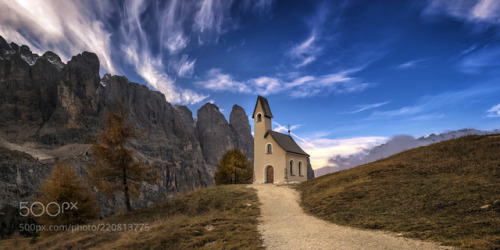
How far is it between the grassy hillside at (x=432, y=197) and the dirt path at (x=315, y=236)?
749 millimetres

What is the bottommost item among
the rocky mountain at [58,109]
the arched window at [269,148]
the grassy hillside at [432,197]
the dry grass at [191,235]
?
the dry grass at [191,235]

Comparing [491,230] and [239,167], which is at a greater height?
[239,167]

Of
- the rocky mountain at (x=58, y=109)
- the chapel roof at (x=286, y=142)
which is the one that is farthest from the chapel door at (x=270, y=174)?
the rocky mountain at (x=58, y=109)

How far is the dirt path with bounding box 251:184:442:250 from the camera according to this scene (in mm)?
8234

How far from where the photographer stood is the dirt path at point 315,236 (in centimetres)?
823

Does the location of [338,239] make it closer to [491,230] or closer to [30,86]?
[491,230]

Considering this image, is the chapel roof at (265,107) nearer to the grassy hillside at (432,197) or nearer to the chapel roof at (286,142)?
the chapel roof at (286,142)

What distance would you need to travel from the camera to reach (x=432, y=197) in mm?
12289

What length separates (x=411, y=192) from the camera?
13625 millimetres

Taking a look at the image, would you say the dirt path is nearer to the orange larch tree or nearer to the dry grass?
A: the dry grass

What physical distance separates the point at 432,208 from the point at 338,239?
4.98 meters

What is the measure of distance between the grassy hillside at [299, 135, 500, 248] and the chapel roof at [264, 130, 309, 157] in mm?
13503

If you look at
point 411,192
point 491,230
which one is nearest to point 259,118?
point 411,192

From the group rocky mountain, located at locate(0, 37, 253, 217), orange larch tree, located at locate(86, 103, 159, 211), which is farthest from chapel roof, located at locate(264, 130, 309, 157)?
rocky mountain, located at locate(0, 37, 253, 217)
